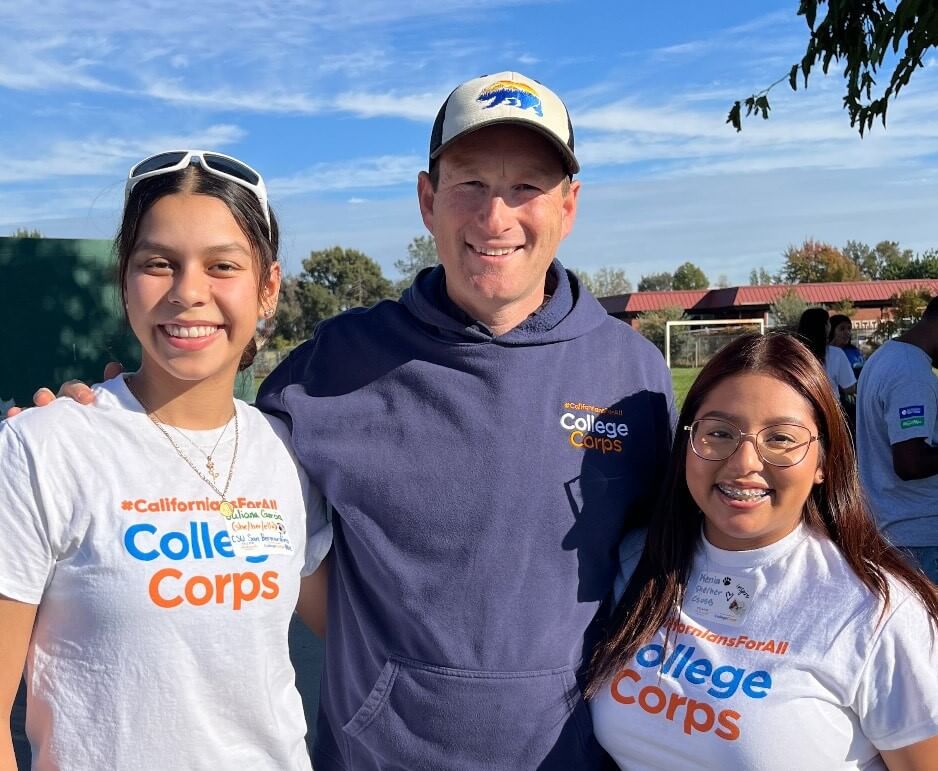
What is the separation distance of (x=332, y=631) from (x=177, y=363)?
0.92 metres

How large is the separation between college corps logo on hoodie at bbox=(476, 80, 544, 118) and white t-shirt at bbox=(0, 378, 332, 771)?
1.16 meters

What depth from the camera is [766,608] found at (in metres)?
2.18

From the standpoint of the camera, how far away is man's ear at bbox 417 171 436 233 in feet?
8.50

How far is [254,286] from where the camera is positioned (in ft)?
7.22

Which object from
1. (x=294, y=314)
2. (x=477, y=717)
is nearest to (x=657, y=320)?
(x=294, y=314)

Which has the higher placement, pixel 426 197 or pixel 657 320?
pixel 657 320

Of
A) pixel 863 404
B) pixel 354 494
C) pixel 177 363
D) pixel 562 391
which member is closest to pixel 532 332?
pixel 562 391

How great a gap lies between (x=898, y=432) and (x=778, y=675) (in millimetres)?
2601

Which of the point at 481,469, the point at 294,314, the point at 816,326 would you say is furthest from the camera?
the point at 294,314

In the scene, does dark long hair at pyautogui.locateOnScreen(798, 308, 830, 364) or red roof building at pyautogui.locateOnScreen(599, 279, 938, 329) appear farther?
red roof building at pyautogui.locateOnScreen(599, 279, 938, 329)

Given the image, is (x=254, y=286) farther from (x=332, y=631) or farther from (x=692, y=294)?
(x=692, y=294)

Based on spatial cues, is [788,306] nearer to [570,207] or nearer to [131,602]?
[570,207]

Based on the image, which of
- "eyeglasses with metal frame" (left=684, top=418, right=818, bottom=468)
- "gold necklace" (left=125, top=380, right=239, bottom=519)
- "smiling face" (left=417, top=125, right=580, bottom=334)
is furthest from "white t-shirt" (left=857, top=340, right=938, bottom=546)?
"gold necklace" (left=125, top=380, right=239, bottom=519)

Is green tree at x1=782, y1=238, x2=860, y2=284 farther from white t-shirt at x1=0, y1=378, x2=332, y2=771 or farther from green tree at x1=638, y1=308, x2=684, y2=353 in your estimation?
white t-shirt at x1=0, y1=378, x2=332, y2=771
